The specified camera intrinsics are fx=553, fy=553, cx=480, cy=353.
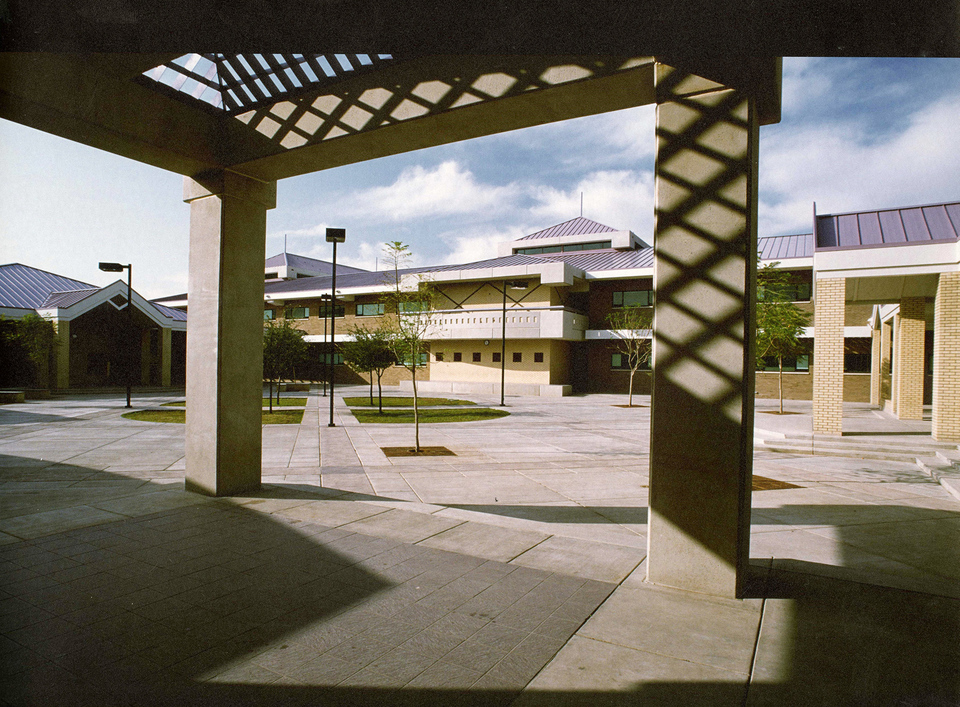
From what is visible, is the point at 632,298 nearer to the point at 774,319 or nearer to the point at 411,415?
the point at 774,319

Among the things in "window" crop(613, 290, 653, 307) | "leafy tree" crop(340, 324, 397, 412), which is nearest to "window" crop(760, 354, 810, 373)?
"window" crop(613, 290, 653, 307)

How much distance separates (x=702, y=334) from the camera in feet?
13.4

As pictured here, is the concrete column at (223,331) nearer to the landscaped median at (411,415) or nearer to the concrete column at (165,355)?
the landscaped median at (411,415)

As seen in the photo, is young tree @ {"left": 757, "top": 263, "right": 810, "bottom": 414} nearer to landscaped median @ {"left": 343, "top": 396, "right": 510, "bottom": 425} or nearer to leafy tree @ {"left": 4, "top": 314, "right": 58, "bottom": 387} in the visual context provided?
landscaped median @ {"left": 343, "top": 396, "right": 510, "bottom": 425}

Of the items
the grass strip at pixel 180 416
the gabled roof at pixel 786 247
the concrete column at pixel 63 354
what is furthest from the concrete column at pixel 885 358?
the concrete column at pixel 63 354

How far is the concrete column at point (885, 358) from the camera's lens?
24500mm

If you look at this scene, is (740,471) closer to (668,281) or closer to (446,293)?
(668,281)

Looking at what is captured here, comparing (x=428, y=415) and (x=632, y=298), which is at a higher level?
(x=632, y=298)

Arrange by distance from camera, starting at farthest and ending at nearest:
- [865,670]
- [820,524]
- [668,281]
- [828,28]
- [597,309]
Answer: [597,309]
[820,524]
[668,281]
[865,670]
[828,28]

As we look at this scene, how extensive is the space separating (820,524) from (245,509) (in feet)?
22.7

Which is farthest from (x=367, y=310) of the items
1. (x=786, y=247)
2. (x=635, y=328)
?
(x=786, y=247)

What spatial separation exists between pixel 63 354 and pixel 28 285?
874 centimetres

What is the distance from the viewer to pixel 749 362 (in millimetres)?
4121

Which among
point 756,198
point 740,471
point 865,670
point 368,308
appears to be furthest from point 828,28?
point 368,308
